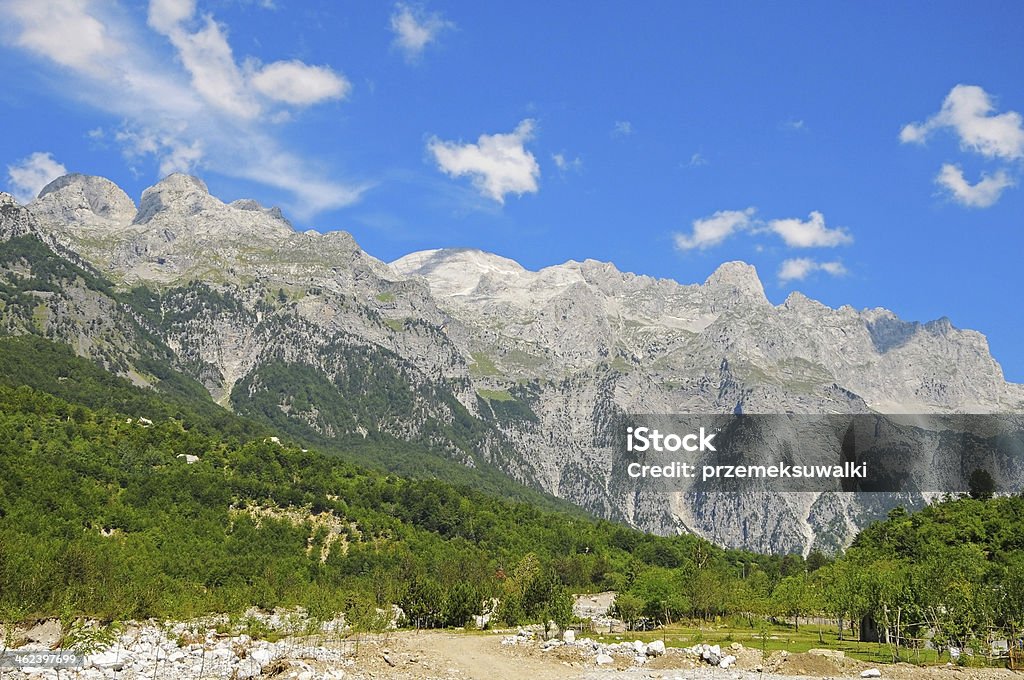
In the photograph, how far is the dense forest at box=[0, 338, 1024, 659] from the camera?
260ft

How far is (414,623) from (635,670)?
46.3m

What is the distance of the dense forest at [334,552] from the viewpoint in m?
79.2

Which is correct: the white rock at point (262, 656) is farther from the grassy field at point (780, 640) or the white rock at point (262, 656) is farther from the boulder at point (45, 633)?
the grassy field at point (780, 640)

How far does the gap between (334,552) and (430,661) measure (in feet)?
265

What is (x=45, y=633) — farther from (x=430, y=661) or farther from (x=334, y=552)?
(x=334, y=552)

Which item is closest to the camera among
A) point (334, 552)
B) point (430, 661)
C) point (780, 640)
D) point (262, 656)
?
point (262, 656)

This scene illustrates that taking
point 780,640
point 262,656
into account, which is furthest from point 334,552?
point 262,656

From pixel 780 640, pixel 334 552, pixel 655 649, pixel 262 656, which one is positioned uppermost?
pixel 334 552

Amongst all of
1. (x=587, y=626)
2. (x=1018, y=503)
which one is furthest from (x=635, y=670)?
(x=1018, y=503)

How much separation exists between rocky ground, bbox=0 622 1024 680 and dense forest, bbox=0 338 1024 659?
6.45 meters

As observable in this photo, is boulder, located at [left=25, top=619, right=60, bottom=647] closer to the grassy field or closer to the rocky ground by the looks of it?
the rocky ground

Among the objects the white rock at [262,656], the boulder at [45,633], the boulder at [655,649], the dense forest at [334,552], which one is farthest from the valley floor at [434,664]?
the dense forest at [334,552]

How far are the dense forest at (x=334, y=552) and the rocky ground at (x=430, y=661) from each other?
645 cm

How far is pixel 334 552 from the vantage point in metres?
141
